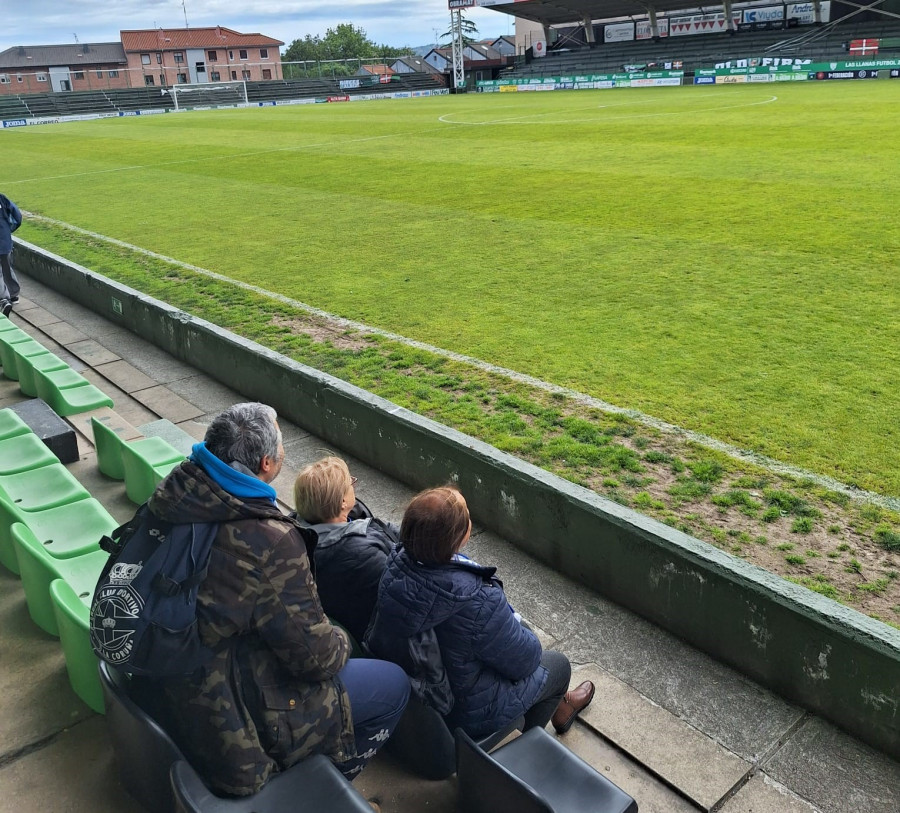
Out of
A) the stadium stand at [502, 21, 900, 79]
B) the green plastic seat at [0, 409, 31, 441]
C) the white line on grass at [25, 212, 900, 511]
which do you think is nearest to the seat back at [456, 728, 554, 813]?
the white line on grass at [25, 212, 900, 511]

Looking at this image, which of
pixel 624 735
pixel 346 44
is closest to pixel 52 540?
pixel 624 735

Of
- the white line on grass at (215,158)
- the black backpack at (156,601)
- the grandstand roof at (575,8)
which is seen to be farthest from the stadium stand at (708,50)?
the black backpack at (156,601)

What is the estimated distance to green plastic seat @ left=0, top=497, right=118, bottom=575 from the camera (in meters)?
4.04

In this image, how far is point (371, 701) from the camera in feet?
8.95

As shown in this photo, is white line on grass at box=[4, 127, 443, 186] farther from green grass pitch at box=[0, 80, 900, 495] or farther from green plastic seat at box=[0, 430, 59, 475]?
green plastic seat at box=[0, 430, 59, 475]

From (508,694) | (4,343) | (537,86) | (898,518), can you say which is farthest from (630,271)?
(537,86)

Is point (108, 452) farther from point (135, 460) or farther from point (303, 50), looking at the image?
point (303, 50)

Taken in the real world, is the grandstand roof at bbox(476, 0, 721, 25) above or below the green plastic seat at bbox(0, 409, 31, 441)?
above

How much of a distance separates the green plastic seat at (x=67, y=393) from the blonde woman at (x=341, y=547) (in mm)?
3445

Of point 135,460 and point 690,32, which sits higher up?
point 690,32

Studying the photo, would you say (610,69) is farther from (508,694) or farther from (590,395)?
(508,694)

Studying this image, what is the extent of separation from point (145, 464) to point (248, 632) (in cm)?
250

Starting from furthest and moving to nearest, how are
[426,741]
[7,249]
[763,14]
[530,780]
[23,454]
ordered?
[763,14], [7,249], [23,454], [426,741], [530,780]

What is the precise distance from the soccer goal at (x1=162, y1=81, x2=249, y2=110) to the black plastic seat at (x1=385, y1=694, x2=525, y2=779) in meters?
55.5
